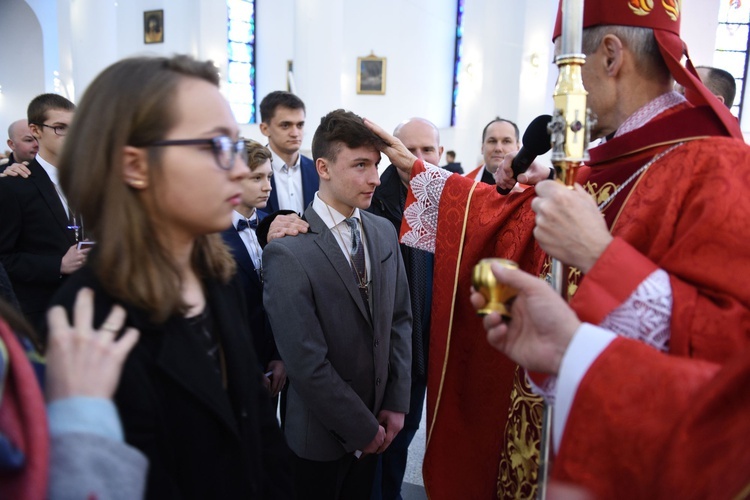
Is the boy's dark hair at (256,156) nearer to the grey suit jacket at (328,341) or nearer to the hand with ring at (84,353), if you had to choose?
the grey suit jacket at (328,341)

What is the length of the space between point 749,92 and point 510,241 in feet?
44.9

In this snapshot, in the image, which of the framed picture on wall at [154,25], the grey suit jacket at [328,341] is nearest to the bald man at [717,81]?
the grey suit jacket at [328,341]

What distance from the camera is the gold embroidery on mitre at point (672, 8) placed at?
157 centimetres

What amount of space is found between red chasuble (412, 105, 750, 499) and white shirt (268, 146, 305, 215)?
196cm

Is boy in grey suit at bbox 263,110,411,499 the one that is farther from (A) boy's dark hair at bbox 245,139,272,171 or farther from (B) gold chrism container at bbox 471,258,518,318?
(B) gold chrism container at bbox 471,258,518,318

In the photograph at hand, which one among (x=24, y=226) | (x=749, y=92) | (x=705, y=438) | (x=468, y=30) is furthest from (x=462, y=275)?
(x=749, y=92)

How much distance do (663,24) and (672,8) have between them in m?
0.07

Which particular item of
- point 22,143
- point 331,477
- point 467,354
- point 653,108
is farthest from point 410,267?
point 22,143

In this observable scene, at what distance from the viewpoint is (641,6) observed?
5.05 ft

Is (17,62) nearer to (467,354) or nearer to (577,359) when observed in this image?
(467,354)

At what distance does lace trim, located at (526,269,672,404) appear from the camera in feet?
4.06

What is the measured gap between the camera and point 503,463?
192 centimetres

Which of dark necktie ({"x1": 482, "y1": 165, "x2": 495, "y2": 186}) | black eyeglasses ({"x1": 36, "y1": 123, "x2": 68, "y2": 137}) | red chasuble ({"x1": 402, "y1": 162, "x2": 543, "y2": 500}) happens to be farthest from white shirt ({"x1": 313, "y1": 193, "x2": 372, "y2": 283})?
dark necktie ({"x1": 482, "y1": 165, "x2": 495, "y2": 186})

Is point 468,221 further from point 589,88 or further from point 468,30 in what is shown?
point 468,30
